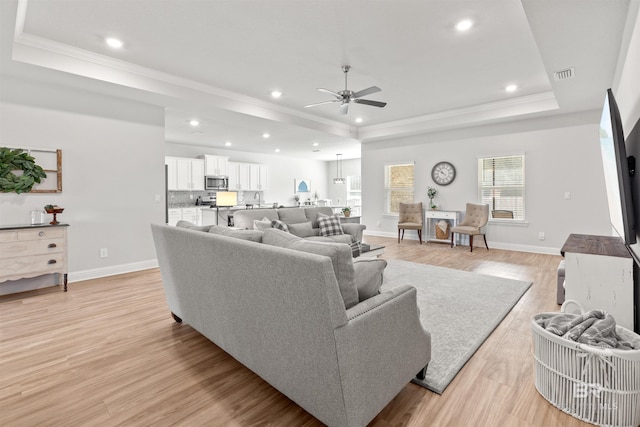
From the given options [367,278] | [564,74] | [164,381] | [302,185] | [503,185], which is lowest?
[164,381]

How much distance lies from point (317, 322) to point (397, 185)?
7.14 m

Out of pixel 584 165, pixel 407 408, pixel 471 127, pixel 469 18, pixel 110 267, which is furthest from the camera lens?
pixel 471 127

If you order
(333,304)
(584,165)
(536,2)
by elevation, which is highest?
(536,2)

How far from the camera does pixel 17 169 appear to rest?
3770mm

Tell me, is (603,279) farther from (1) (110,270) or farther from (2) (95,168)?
(2) (95,168)

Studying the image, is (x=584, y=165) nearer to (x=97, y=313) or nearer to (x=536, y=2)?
(x=536, y=2)

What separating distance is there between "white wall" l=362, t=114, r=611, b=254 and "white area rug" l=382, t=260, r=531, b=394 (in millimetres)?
2643

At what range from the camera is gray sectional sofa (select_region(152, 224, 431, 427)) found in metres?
1.27

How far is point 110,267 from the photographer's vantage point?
4539 millimetres

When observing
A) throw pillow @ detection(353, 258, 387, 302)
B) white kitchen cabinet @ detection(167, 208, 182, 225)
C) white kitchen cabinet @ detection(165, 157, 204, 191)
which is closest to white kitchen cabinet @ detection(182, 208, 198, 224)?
white kitchen cabinet @ detection(167, 208, 182, 225)

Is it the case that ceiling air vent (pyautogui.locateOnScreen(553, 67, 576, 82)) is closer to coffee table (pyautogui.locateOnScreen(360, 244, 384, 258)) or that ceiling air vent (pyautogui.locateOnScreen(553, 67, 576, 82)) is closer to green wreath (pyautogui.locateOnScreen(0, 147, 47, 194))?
coffee table (pyautogui.locateOnScreen(360, 244, 384, 258))

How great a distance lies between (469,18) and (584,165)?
422 centimetres

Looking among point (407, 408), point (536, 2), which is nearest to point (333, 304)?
point (407, 408)

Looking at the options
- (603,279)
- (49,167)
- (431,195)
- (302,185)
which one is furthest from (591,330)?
(302,185)
